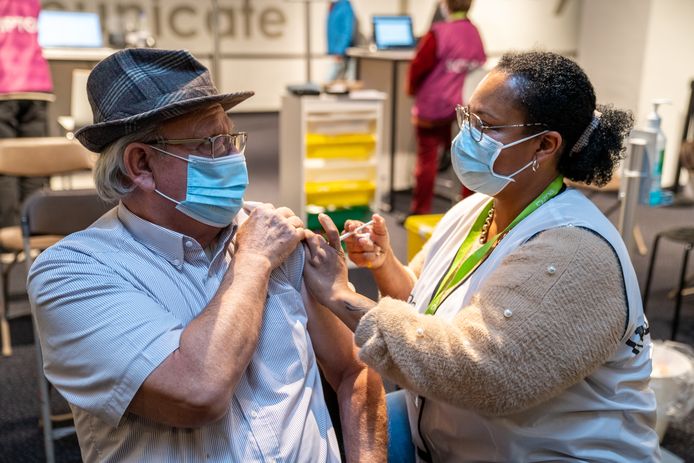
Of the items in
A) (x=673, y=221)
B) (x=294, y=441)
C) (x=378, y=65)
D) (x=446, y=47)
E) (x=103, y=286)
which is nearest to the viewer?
(x=103, y=286)

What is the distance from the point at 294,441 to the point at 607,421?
0.60 meters

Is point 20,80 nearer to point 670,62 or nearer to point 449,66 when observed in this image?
point 449,66

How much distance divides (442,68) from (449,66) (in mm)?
52

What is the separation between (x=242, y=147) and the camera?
1406 millimetres

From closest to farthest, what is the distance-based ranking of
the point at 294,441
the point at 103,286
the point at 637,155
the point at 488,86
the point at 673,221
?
the point at 103,286 → the point at 294,441 → the point at 488,86 → the point at 637,155 → the point at 673,221

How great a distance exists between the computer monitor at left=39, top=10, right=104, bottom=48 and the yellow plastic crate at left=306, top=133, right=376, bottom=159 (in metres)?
2.74

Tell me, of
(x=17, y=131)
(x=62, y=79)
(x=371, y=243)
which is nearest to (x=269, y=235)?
(x=371, y=243)

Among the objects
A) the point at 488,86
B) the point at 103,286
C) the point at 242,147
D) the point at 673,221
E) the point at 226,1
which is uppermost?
the point at 226,1

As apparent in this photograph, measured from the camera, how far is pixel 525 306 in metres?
1.14

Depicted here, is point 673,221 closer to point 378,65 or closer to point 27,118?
point 378,65

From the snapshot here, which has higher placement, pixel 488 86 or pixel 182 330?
pixel 488 86

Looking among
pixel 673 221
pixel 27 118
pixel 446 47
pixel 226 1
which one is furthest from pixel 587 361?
pixel 226 1

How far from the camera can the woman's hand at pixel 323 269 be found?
1.38 metres

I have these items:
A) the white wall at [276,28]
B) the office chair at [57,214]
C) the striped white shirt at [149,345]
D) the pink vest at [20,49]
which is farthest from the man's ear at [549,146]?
the white wall at [276,28]
